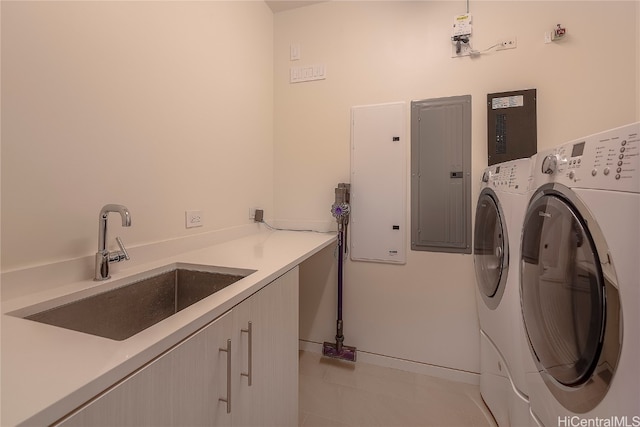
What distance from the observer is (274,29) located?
7.63 ft

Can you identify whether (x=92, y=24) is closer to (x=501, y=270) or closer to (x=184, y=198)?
(x=184, y=198)

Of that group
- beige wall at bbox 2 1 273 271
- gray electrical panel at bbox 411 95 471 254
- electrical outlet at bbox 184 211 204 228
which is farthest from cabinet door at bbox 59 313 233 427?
gray electrical panel at bbox 411 95 471 254

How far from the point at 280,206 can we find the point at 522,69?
1903mm

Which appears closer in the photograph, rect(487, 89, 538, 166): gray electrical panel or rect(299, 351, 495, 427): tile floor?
rect(299, 351, 495, 427): tile floor

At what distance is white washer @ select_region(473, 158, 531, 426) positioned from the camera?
46.1 inches

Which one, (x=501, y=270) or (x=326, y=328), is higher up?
(x=501, y=270)

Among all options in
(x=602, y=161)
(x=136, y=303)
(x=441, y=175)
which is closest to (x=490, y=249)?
(x=441, y=175)

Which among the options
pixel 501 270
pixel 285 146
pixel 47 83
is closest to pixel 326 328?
pixel 501 270

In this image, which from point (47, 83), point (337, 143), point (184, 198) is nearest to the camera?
point (47, 83)

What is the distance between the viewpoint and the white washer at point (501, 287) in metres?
1.17

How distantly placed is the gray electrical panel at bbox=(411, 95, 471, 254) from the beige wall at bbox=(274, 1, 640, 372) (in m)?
0.06

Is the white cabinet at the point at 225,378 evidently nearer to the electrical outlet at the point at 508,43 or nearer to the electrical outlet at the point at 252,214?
the electrical outlet at the point at 252,214

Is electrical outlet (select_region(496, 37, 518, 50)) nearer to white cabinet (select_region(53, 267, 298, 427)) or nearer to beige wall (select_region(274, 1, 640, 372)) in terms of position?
beige wall (select_region(274, 1, 640, 372))

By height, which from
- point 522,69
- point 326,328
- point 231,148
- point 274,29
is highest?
point 274,29
